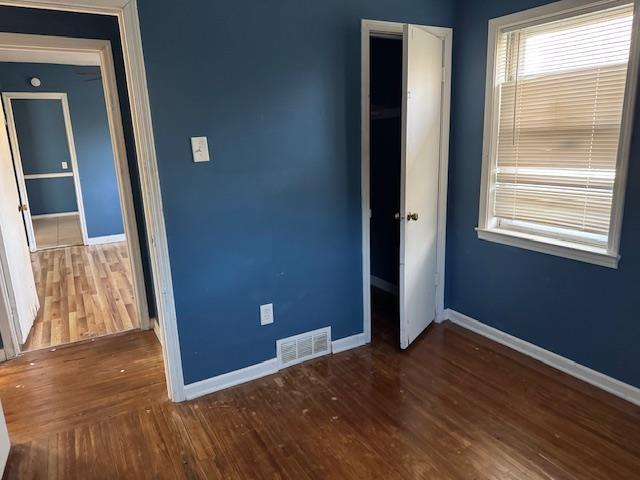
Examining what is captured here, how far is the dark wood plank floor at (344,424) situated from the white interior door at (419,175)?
382 mm

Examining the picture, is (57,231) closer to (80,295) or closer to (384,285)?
(80,295)

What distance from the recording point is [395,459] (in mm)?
2029

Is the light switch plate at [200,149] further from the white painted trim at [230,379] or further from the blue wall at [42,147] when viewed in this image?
the blue wall at [42,147]

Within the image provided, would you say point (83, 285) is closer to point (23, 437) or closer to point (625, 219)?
point (23, 437)

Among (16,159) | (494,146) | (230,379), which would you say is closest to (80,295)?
(230,379)

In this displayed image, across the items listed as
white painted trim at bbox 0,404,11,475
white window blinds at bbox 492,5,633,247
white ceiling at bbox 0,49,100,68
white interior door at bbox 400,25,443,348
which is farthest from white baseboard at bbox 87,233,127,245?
white window blinds at bbox 492,5,633,247

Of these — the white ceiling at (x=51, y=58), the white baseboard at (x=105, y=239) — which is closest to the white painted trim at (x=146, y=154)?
the white ceiling at (x=51, y=58)

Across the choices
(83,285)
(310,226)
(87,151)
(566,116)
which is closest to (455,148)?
(566,116)

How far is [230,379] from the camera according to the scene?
2645mm

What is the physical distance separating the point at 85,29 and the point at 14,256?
1.68m

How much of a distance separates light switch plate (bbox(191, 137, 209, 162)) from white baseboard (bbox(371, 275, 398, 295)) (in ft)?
7.59

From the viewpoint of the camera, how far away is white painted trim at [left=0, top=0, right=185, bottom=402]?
1.99m

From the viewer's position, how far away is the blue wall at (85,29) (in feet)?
8.91

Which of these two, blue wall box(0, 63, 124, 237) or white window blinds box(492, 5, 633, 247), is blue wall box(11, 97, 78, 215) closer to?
blue wall box(0, 63, 124, 237)
